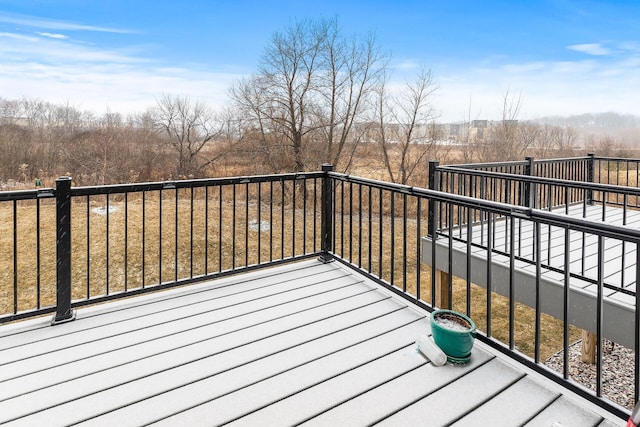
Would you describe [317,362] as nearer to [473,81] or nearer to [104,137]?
[104,137]

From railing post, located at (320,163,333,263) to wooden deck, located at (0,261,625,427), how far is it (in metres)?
0.89

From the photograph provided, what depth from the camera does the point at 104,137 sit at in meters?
14.5

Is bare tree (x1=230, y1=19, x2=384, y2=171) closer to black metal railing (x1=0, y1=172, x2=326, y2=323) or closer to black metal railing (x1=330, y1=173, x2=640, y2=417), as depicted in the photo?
black metal railing (x1=0, y1=172, x2=326, y2=323)

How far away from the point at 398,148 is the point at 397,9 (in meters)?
6.19

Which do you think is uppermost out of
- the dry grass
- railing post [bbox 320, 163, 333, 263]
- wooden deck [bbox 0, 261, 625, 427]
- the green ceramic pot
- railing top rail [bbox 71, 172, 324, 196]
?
railing top rail [bbox 71, 172, 324, 196]

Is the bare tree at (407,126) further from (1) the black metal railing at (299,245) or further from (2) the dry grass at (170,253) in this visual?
(2) the dry grass at (170,253)

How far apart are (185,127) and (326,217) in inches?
521

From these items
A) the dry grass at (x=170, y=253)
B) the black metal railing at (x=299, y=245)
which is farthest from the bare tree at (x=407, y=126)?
the dry grass at (x=170, y=253)

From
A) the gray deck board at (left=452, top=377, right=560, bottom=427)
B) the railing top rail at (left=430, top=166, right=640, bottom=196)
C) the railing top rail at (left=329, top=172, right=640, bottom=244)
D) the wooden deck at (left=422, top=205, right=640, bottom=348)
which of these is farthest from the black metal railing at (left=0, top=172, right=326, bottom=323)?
the railing top rail at (left=430, top=166, right=640, bottom=196)

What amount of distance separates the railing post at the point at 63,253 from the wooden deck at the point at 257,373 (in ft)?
0.30

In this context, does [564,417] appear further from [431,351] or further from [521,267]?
[521,267]

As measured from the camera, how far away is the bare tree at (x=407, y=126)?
46.1 feet

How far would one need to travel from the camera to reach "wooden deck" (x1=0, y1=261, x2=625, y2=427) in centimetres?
158

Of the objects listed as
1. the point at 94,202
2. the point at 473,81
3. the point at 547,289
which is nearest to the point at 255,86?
the point at 94,202
